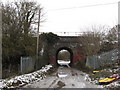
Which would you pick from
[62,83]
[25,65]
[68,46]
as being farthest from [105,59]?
[68,46]

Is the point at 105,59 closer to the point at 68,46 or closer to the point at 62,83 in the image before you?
the point at 62,83

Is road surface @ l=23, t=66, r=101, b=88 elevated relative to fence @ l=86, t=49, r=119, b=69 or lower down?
lower down

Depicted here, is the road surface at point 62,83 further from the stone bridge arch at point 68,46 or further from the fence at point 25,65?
the stone bridge arch at point 68,46

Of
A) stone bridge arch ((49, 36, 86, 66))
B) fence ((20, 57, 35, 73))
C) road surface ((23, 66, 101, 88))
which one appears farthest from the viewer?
stone bridge arch ((49, 36, 86, 66))

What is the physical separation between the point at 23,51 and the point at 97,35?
16.1 m

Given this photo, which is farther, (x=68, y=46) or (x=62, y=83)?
(x=68, y=46)

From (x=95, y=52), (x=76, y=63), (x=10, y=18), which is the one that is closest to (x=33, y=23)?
(x=10, y=18)

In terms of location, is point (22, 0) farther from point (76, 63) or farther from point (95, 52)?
point (76, 63)

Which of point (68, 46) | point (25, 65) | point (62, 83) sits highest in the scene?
point (68, 46)

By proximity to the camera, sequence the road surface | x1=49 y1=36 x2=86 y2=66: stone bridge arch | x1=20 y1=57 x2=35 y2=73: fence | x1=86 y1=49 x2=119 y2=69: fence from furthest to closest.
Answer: x1=49 y1=36 x2=86 y2=66: stone bridge arch
x1=86 y1=49 x2=119 y2=69: fence
x1=20 y1=57 x2=35 y2=73: fence
the road surface

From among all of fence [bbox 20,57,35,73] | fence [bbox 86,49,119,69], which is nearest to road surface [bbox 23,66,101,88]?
fence [bbox 20,57,35,73]

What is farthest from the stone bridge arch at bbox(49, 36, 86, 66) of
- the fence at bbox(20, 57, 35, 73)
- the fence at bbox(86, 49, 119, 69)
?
the fence at bbox(20, 57, 35, 73)

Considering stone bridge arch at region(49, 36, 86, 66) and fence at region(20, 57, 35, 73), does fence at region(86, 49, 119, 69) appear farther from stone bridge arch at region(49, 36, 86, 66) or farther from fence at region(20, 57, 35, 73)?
stone bridge arch at region(49, 36, 86, 66)

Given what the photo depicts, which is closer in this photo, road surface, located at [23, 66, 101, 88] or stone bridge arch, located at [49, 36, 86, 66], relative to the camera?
road surface, located at [23, 66, 101, 88]
